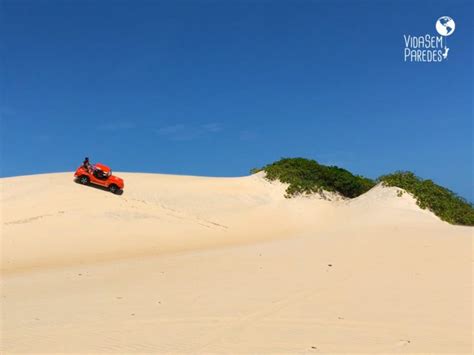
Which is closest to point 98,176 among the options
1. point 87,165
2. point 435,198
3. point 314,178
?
Result: point 87,165

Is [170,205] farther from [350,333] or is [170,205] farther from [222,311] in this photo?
[350,333]

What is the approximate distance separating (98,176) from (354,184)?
44.7 feet

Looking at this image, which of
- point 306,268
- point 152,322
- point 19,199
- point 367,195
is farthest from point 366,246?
point 19,199

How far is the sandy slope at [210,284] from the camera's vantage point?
16.0 ft

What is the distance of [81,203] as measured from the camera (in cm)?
1669

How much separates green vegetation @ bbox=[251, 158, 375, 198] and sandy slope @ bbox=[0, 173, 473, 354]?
5536mm

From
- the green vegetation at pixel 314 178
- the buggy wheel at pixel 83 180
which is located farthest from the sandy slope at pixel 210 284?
the green vegetation at pixel 314 178

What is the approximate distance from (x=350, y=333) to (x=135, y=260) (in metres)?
7.65

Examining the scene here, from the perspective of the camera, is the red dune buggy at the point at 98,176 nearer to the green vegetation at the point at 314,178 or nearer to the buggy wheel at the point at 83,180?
the buggy wheel at the point at 83,180

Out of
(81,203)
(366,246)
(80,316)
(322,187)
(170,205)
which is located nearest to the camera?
(80,316)

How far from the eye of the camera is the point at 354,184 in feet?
80.1

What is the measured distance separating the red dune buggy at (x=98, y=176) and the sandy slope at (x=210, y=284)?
2.00 ft

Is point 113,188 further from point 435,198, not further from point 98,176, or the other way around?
point 435,198

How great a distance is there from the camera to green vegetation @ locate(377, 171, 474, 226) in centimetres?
1858
